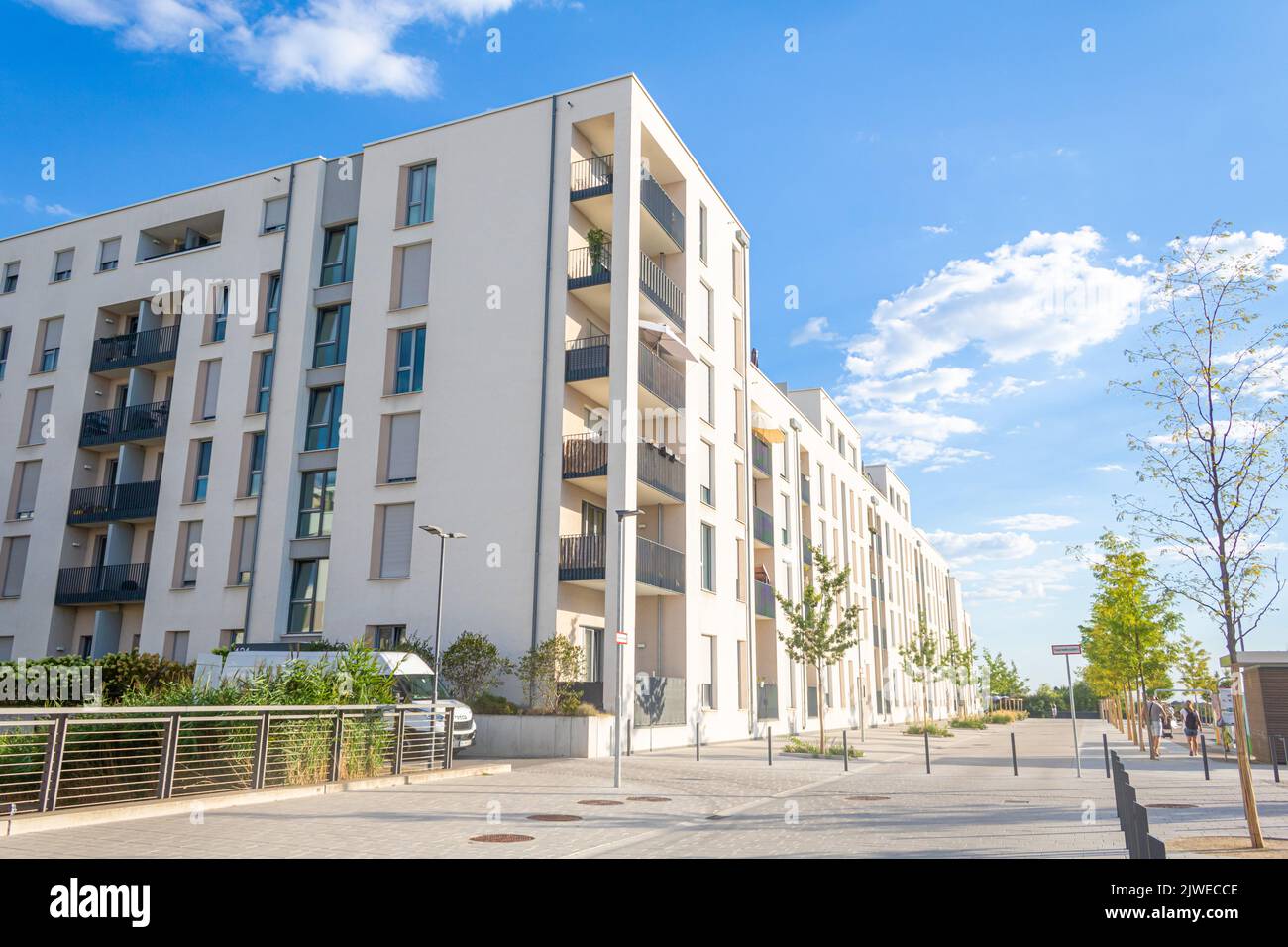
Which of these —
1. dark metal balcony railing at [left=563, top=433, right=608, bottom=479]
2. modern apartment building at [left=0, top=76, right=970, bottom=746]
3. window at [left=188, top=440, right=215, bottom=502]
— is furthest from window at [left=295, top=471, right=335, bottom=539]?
dark metal balcony railing at [left=563, top=433, right=608, bottom=479]

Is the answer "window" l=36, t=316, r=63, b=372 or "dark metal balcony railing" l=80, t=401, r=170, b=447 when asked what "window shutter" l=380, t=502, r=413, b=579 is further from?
"window" l=36, t=316, r=63, b=372

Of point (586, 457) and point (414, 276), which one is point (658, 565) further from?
point (414, 276)

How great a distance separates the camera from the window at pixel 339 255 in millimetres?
30562

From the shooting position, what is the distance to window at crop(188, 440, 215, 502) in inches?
1210

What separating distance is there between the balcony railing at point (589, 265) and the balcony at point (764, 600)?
13.9 meters

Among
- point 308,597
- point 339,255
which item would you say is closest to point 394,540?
point 308,597

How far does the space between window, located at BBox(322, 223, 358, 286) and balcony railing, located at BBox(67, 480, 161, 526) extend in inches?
358

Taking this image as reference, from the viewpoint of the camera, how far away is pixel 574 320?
27.4 m

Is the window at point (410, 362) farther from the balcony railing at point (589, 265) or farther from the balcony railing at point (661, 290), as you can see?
the balcony railing at point (661, 290)

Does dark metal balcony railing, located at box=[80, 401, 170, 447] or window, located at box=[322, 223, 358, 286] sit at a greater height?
window, located at box=[322, 223, 358, 286]
